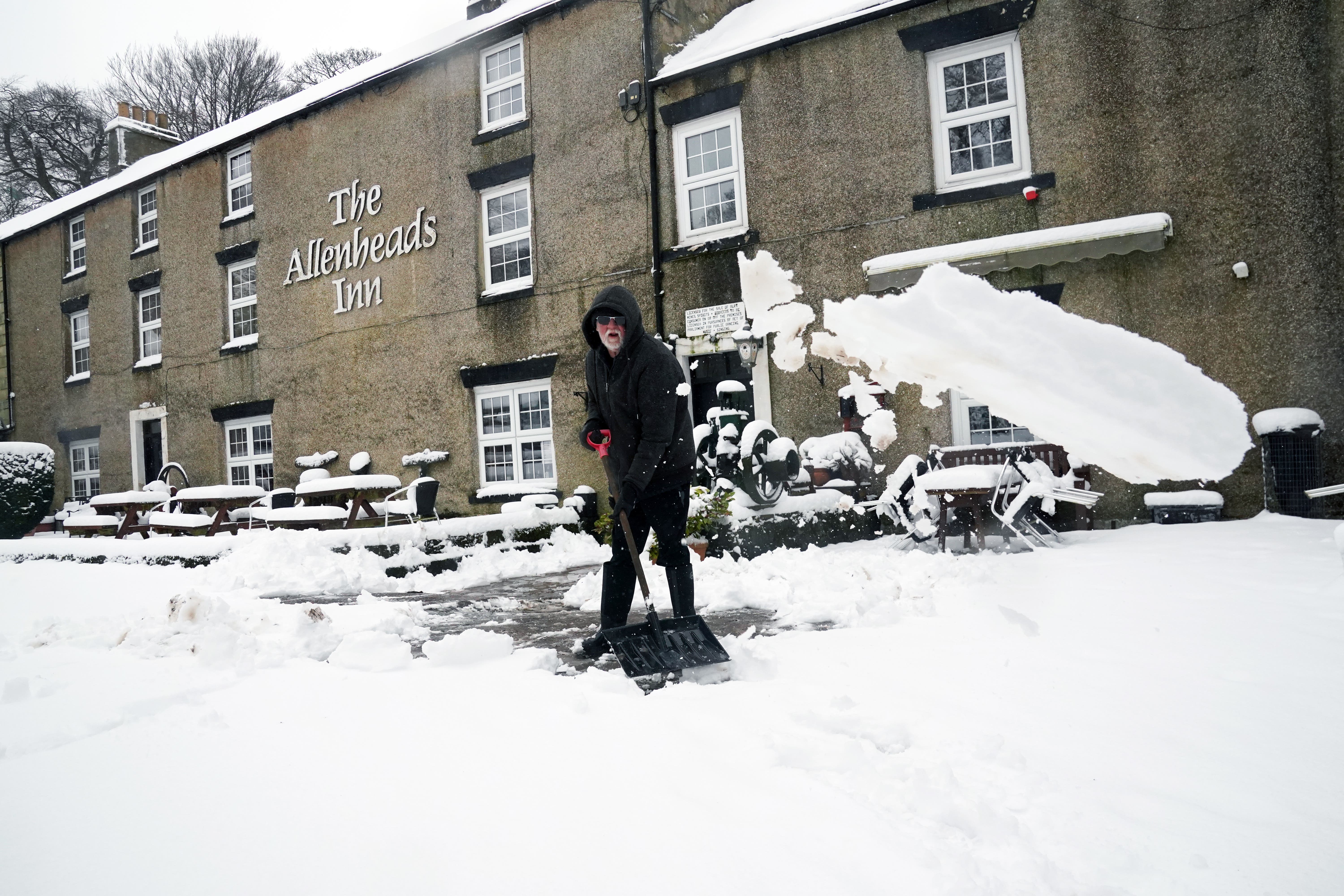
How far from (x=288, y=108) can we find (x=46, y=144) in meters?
3.81

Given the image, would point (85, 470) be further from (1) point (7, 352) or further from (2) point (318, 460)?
(2) point (318, 460)

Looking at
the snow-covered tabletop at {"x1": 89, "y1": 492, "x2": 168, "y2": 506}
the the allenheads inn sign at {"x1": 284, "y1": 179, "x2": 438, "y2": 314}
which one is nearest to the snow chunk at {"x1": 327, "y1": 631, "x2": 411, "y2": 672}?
the snow-covered tabletop at {"x1": 89, "y1": 492, "x2": 168, "y2": 506}

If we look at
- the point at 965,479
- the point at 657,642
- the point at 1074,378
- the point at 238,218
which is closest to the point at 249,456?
the point at 238,218

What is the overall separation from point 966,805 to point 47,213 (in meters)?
24.0

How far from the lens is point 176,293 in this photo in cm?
1714

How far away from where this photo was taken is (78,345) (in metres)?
19.6

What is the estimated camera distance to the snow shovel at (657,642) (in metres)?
3.80

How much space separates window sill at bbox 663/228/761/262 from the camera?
414 inches

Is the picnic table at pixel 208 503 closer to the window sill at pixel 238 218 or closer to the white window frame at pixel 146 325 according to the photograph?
the window sill at pixel 238 218

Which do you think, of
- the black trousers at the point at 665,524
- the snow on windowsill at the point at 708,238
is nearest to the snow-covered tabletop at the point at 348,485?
the snow on windowsill at the point at 708,238

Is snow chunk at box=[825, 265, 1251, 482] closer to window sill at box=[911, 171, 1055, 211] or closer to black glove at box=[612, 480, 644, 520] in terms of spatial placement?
window sill at box=[911, 171, 1055, 211]

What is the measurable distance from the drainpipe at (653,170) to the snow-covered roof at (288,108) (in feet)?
4.74

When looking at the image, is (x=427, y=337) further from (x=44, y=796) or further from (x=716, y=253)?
(x=44, y=796)

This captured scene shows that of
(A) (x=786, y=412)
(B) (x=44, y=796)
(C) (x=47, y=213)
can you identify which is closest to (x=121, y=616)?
(B) (x=44, y=796)
